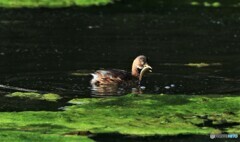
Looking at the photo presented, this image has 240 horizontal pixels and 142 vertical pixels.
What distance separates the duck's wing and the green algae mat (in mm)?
2268

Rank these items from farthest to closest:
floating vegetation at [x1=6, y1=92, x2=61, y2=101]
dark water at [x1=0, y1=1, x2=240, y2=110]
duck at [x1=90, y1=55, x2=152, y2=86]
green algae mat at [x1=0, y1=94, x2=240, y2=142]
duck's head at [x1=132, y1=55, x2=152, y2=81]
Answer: duck's head at [x1=132, y1=55, x2=152, y2=81]
dark water at [x1=0, y1=1, x2=240, y2=110]
duck at [x1=90, y1=55, x2=152, y2=86]
floating vegetation at [x1=6, y1=92, x2=61, y2=101]
green algae mat at [x1=0, y1=94, x2=240, y2=142]

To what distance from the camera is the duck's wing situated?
2109 cm

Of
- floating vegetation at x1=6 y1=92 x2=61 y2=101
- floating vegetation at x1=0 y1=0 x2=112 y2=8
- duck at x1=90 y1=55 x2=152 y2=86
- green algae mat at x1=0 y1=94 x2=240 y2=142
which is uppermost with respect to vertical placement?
floating vegetation at x1=0 y1=0 x2=112 y2=8

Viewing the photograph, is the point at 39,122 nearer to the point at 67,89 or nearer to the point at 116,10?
the point at 67,89

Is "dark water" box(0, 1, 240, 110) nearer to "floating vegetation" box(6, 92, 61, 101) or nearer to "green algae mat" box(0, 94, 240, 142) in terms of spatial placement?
"floating vegetation" box(6, 92, 61, 101)

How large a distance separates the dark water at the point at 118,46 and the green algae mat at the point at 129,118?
1.13 metres

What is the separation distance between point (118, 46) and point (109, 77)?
9.47m

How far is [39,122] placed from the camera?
16.0 m

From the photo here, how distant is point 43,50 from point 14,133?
1425 cm

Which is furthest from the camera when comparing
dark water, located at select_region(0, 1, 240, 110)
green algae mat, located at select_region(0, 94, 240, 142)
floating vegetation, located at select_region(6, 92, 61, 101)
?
dark water, located at select_region(0, 1, 240, 110)

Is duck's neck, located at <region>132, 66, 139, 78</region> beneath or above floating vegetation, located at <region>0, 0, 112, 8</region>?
beneath

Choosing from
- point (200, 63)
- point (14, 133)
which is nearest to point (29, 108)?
point (14, 133)

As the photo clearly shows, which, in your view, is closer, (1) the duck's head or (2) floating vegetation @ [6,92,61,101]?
(2) floating vegetation @ [6,92,61,101]

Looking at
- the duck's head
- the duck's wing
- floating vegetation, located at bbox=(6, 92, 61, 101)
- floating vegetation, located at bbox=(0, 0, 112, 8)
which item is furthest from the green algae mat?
floating vegetation, located at bbox=(0, 0, 112, 8)
